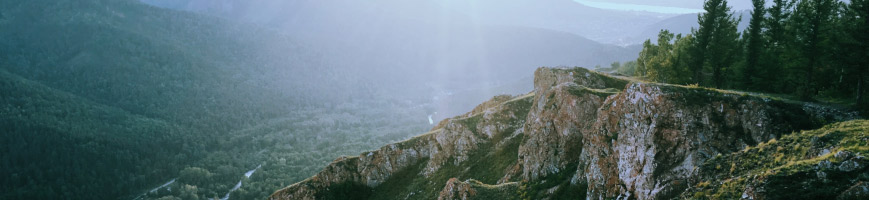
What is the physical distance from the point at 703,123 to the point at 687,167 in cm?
317

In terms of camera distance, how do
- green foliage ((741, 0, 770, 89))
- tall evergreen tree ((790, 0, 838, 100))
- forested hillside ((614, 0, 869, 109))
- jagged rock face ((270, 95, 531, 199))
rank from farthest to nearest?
jagged rock face ((270, 95, 531, 199)), green foliage ((741, 0, 770, 89)), tall evergreen tree ((790, 0, 838, 100)), forested hillside ((614, 0, 869, 109))

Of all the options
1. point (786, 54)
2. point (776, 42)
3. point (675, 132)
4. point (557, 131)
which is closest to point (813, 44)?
point (786, 54)

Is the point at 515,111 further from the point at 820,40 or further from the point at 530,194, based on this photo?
the point at 820,40

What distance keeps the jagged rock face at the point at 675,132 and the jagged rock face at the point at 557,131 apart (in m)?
7.03

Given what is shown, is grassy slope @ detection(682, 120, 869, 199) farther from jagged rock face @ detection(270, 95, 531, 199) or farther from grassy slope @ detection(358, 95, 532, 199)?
jagged rock face @ detection(270, 95, 531, 199)

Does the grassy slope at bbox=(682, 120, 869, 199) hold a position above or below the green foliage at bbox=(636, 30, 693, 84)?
below

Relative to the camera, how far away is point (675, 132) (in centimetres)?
2547

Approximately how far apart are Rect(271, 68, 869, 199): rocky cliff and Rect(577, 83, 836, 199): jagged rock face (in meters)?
0.06

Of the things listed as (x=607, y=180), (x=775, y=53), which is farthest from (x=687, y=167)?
(x=775, y=53)

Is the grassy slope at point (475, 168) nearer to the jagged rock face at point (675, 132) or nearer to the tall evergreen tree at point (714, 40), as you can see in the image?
the jagged rock face at point (675, 132)

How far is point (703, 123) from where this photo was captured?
25.1 m

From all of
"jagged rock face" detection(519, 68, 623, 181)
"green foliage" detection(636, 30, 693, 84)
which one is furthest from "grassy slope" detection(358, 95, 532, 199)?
"green foliage" detection(636, 30, 693, 84)

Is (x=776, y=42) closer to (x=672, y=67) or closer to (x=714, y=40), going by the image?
(x=714, y=40)

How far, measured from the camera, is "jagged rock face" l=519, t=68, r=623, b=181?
38.2 metres
